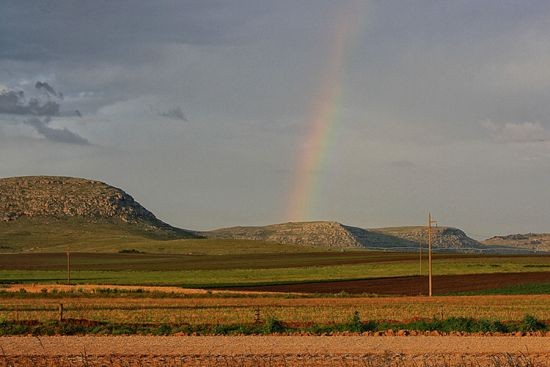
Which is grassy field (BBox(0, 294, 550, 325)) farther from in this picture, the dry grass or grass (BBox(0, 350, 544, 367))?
the dry grass

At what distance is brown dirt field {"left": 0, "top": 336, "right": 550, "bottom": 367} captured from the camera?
2619cm

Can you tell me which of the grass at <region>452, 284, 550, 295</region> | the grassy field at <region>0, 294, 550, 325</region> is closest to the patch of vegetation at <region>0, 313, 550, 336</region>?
the grassy field at <region>0, 294, 550, 325</region>

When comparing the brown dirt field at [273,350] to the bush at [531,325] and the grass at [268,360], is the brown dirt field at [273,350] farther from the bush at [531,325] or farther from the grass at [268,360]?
the bush at [531,325]

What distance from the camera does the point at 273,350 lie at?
29.8 metres

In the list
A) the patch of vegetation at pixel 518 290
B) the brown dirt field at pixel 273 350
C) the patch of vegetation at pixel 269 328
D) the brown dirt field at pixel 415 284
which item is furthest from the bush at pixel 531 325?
the brown dirt field at pixel 415 284

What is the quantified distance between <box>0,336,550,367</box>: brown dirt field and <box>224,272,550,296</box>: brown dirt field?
141 feet

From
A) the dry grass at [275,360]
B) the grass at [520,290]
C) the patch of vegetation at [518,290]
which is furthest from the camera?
the grass at [520,290]

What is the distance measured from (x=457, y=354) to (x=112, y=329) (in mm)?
16575

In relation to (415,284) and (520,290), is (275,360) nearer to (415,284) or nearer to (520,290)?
(520,290)

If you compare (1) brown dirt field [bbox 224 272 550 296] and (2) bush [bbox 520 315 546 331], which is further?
(1) brown dirt field [bbox 224 272 550 296]

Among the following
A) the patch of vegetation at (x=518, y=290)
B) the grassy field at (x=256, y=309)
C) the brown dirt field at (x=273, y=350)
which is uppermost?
the brown dirt field at (x=273, y=350)

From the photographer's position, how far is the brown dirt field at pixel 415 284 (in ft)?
260

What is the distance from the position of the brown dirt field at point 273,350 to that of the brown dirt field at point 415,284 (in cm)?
4297

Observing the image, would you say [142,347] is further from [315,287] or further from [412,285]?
[412,285]
